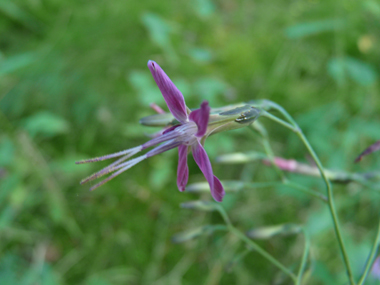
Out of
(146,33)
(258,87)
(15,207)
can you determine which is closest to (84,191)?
(15,207)

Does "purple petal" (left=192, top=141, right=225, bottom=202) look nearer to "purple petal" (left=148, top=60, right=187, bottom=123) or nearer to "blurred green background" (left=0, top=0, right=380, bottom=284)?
"purple petal" (left=148, top=60, right=187, bottom=123)

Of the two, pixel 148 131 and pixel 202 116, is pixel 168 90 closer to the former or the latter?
pixel 202 116

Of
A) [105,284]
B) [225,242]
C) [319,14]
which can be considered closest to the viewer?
[105,284]

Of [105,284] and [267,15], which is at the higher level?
[267,15]

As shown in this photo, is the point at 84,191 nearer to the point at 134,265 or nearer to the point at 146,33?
the point at 134,265

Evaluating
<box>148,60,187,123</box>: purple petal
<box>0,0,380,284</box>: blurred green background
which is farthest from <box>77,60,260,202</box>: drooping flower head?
<box>0,0,380,284</box>: blurred green background
